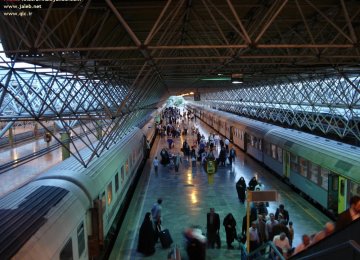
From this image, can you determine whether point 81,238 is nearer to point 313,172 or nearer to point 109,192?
point 109,192

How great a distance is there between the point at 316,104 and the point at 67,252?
79.3 feet

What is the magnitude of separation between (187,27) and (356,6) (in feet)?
14.7

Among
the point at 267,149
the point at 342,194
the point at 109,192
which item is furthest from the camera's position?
the point at 267,149

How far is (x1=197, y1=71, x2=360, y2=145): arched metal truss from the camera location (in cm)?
2284

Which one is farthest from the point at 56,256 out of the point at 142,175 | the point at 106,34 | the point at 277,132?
the point at 277,132

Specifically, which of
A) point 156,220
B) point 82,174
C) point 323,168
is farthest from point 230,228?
point 323,168

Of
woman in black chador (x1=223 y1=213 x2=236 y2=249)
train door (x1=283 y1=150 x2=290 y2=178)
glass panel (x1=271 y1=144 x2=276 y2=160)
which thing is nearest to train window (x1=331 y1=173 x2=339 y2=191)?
woman in black chador (x1=223 y1=213 x2=236 y2=249)

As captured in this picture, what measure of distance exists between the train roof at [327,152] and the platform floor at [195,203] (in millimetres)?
1958

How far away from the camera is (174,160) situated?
77.2 ft

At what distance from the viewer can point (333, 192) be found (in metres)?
13.7

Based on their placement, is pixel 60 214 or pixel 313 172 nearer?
pixel 60 214

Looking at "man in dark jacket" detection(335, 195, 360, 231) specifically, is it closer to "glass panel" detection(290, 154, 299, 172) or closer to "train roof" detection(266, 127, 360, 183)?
"train roof" detection(266, 127, 360, 183)

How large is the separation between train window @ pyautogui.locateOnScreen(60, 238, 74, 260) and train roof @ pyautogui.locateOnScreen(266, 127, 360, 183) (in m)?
8.70

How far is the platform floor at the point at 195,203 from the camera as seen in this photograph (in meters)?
12.0
